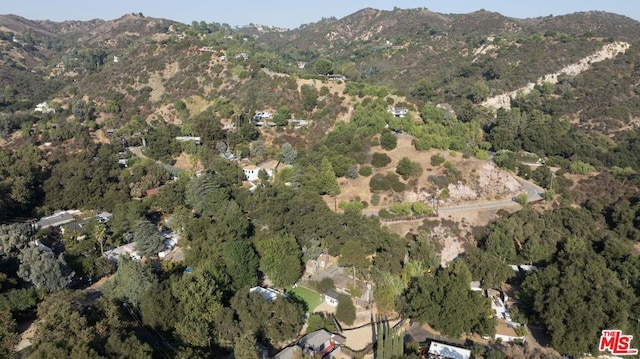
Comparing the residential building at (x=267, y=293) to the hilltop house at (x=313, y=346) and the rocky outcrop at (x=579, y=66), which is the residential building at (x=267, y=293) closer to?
the hilltop house at (x=313, y=346)

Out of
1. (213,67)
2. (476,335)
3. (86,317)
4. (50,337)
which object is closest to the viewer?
(50,337)

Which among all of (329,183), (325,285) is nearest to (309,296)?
(325,285)

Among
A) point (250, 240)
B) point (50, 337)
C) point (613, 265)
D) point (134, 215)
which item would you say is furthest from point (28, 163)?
point (613, 265)

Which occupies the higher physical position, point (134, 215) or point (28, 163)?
point (28, 163)

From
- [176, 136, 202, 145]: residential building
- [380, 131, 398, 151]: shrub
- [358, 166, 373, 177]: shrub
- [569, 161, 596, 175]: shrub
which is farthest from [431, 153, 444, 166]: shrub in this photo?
[176, 136, 202, 145]: residential building

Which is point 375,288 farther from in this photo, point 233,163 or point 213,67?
point 213,67

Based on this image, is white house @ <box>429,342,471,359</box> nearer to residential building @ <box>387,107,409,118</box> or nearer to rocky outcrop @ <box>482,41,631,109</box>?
residential building @ <box>387,107,409,118</box>

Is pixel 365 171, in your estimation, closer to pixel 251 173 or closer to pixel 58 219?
pixel 251 173
